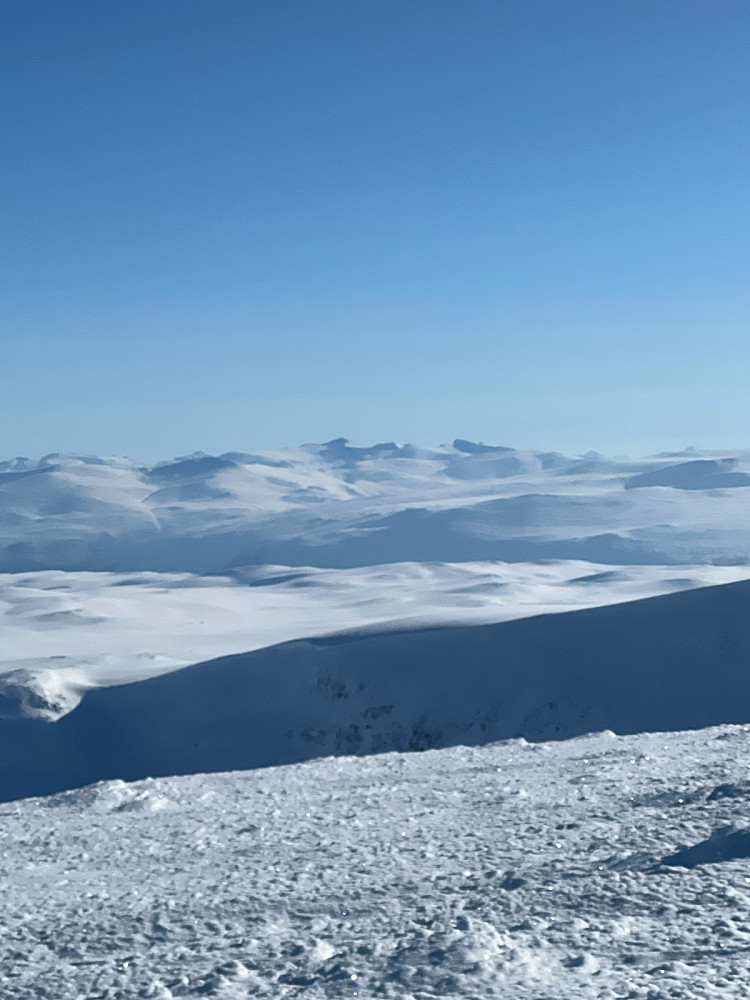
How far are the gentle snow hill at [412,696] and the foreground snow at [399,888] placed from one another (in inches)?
789

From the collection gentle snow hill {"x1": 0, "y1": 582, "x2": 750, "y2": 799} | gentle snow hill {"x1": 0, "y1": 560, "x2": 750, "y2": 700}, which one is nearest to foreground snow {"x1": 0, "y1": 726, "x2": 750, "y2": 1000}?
gentle snow hill {"x1": 0, "y1": 582, "x2": 750, "y2": 799}

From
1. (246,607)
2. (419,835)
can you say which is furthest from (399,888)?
(246,607)

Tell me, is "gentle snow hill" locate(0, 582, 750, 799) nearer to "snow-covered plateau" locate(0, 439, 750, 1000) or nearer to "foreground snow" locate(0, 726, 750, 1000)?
"snow-covered plateau" locate(0, 439, 750, 1000)

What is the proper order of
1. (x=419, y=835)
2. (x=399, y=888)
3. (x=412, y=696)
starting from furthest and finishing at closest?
(x=412, y=696), (x=419, y=835), (x=399, y=888)

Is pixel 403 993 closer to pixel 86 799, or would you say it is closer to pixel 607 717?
pixel 86 799

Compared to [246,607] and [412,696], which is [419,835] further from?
[246,607]

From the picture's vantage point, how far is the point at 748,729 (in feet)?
42.6

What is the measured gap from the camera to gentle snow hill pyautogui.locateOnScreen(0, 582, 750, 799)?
101 feet

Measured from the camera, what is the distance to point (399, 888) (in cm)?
696

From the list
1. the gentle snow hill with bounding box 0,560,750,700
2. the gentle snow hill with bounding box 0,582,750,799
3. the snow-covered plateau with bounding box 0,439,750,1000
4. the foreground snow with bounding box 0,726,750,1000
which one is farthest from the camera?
the gentle snow hill with bounding box 0,560,750,700

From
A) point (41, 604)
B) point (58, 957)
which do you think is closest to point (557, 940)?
point (58, 957)

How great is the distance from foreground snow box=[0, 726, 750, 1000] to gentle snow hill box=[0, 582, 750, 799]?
20.1 meters

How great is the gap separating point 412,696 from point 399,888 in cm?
2723

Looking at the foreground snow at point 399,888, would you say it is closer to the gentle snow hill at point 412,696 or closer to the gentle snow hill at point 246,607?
the gentle snow hill at point 412,696
